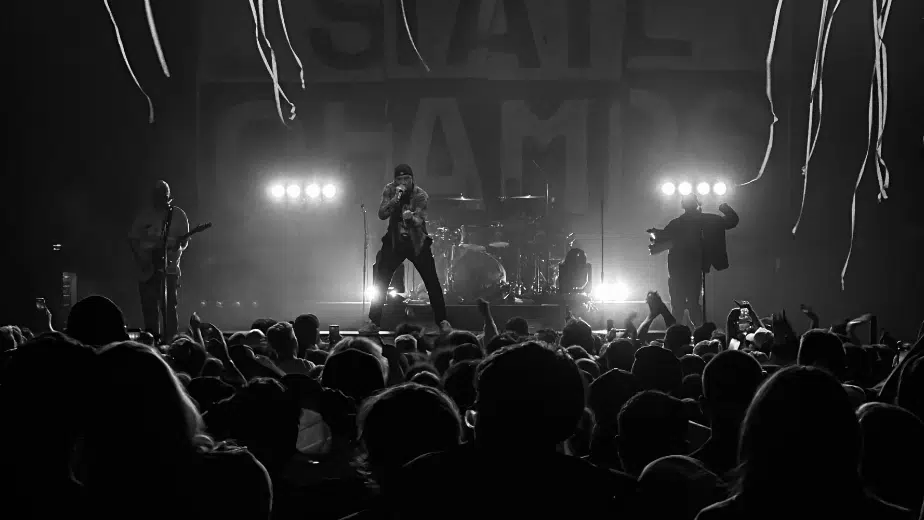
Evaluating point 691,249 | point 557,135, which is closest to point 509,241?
point 557,135

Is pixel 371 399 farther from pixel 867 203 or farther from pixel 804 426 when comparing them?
pixel 867 203

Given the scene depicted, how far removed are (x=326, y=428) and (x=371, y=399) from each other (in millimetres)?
923

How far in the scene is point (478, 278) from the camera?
15.7 metres

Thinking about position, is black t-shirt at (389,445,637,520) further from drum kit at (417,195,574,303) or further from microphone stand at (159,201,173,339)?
drum kit at (417,195,574,303)

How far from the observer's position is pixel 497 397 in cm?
194

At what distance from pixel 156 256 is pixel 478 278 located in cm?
629

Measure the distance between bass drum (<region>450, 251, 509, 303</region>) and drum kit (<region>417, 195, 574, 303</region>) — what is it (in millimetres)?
49

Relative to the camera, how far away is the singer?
1127cm

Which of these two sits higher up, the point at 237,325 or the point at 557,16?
the point at 557,16

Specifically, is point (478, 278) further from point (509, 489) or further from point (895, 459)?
point (509, 489)

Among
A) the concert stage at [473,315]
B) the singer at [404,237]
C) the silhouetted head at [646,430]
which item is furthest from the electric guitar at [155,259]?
the silhouetted head at [646,430]

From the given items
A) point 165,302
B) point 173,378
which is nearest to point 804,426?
point 173,378

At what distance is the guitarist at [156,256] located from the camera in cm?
1077

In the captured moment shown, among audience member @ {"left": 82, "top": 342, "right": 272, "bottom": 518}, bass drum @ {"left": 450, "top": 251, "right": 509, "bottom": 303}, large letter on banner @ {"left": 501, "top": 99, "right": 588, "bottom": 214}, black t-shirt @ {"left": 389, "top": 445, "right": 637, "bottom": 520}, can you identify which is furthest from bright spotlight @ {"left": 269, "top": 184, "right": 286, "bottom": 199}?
black t-shirt @ {"left": 389, "top": 445, "right": 637, "bottom": 520}
